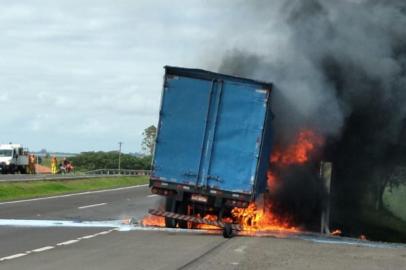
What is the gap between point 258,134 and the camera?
1385 cm

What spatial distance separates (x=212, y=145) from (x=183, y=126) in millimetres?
770

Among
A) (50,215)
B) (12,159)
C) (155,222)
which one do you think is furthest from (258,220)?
(12,159)

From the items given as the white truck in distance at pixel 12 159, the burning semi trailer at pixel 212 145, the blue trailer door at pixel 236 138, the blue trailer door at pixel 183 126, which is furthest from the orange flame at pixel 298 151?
the white truck in distance at pixel 12 159

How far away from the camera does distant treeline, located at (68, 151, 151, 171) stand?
103000 mm

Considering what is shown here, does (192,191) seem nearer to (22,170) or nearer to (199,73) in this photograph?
(199,73)

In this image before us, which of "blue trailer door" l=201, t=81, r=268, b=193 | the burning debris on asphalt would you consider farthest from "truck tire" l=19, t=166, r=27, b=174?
"blue trailer door" l=201, t=81, r=268, b=193

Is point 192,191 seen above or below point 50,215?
above

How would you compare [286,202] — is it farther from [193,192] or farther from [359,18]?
[359,18]

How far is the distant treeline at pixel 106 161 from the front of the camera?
338ft

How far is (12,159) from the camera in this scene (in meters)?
56.1

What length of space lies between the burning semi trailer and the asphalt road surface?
807 mm

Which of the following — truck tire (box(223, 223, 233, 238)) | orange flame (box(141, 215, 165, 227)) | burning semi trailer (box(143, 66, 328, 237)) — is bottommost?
orange flame (box(141, 215, 165, 227))

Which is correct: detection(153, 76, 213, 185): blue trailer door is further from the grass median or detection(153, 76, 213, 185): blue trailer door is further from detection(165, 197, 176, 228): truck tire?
the grass median

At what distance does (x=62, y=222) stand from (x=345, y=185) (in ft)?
27.6
